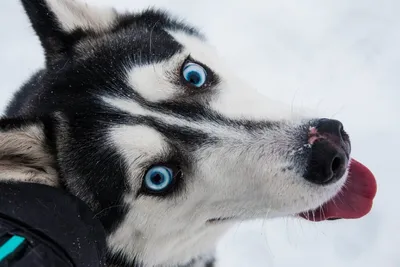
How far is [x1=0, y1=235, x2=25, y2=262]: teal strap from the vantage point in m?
1.99

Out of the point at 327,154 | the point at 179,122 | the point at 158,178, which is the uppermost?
the point at 327,154

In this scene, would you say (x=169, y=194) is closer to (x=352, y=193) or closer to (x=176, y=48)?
(x=176, y=48)

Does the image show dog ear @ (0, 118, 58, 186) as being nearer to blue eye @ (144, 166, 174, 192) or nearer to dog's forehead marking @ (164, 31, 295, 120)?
blue eye @ (144, 166, 174, 192)

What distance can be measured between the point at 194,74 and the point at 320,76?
2.26 metres

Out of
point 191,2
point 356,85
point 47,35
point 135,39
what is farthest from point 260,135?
point 191,2

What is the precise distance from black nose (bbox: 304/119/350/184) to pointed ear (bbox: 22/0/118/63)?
1.26 metres

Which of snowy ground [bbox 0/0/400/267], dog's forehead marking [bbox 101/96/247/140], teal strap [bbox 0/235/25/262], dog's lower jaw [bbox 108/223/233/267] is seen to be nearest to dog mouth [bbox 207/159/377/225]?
dog's lower jaw [bbox 108/223/233/267]

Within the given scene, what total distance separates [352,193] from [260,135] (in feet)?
2.51

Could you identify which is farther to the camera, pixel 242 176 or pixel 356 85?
pixel 356 85

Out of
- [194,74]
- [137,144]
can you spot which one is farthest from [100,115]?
[194,74]

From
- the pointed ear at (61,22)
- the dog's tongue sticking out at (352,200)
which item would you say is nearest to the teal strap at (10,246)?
the pointed ear at (61,22)

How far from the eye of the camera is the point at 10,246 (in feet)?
6.63

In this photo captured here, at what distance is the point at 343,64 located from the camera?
185 inches

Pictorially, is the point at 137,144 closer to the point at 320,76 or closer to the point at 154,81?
the point at 154,81
